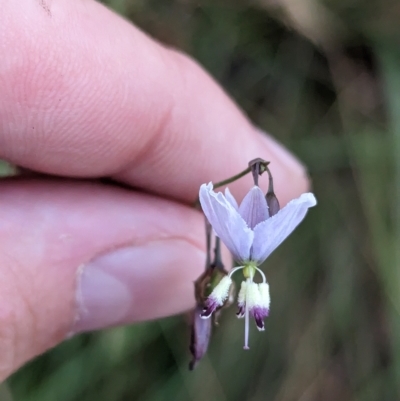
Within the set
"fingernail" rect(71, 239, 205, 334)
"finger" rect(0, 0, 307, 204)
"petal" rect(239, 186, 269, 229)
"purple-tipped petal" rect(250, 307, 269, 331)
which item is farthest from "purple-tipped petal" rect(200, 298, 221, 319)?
"finger" rect(0, 0, 307, 204)

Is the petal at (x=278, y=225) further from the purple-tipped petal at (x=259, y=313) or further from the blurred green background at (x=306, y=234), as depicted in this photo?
the blurred green background at (x=306, y=234)

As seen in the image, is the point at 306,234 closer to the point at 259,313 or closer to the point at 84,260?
the point at 84,260

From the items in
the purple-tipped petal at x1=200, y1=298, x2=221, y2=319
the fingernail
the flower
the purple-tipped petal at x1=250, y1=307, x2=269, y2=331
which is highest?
the flower

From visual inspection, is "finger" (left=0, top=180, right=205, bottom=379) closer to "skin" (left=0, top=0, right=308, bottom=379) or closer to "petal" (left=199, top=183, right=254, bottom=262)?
"skin" (left=0, top=0, right=308, bottom=379)

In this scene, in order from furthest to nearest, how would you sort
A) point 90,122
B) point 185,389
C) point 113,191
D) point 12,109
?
point 185,389 → point 113,191 → point 90,122 → point 12,109

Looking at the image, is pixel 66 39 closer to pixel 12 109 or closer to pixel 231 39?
pixel 12 109

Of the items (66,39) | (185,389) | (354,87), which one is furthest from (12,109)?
(354,87)

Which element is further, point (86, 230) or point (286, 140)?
point (286, 140)
